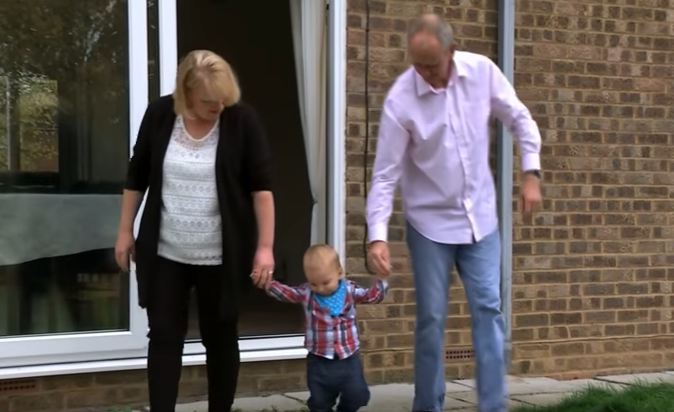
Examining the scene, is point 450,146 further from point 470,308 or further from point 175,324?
point 175,324

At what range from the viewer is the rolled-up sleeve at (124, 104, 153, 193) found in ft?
12.4

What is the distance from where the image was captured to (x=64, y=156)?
4930mm

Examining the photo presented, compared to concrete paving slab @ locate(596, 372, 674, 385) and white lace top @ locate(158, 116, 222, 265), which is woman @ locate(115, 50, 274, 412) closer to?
white lace top @ locate(158, 116, 222, 265)

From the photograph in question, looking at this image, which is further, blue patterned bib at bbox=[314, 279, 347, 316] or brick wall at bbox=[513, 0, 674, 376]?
brick wall at bbox=[513, 0, 674, 376]

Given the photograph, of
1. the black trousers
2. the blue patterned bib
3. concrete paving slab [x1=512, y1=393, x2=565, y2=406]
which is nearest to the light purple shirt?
the blue patterned bib

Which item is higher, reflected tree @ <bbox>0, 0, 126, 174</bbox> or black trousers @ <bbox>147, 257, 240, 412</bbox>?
reflected tree @ <bbox>0, 0, 126, 174</bbox>

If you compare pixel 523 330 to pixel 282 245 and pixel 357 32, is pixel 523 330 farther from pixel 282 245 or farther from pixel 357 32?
pixel 282 245

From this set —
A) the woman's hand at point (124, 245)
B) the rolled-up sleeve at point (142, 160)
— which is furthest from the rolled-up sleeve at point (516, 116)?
the woman's hand at point (124, 245)

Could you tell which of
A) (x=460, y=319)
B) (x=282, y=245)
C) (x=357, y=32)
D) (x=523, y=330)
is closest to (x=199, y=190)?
(x=357, y=32)

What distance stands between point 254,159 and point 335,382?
1.14 meters

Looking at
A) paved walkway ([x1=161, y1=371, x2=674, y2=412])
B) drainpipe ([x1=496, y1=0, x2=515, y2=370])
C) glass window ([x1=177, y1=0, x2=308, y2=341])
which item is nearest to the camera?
paved walkway ([x1=161, y1=371, x2=674, y2=412])

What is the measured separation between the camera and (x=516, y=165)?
18.9ft

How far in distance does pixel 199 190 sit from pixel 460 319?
2.41 metres

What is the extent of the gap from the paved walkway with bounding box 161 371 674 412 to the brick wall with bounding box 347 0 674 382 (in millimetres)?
142
